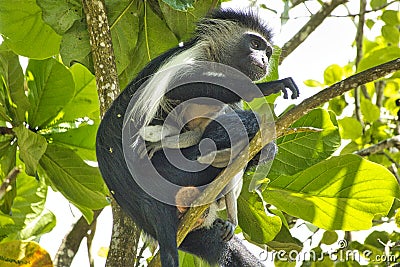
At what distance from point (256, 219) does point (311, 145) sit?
410 millimetres

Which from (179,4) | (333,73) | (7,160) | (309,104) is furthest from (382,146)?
(7,160)

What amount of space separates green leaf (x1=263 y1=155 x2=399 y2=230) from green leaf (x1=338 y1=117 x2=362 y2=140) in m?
1.11

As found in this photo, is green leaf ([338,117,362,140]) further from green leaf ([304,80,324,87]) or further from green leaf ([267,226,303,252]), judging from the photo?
green leaf ([267,226,303,252])

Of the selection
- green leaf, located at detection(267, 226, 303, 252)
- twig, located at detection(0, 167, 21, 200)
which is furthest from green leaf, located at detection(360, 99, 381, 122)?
twig, located at detection(0, 167, 21, 200)

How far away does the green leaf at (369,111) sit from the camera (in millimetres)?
4074

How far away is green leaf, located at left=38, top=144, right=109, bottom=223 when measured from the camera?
305 cm

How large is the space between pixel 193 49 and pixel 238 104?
31 cm

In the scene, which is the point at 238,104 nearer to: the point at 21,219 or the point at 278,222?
the point at 278,222

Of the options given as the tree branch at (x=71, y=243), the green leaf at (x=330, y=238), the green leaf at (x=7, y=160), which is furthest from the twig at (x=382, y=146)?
the green leaf at (x=7, y=160)

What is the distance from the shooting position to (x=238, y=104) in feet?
9.73

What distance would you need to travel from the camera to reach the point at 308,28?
3.98m

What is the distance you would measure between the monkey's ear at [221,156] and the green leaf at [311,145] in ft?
1.40

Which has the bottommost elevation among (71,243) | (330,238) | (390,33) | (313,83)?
(71,243)

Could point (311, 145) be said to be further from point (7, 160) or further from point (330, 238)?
point (7, 160)
